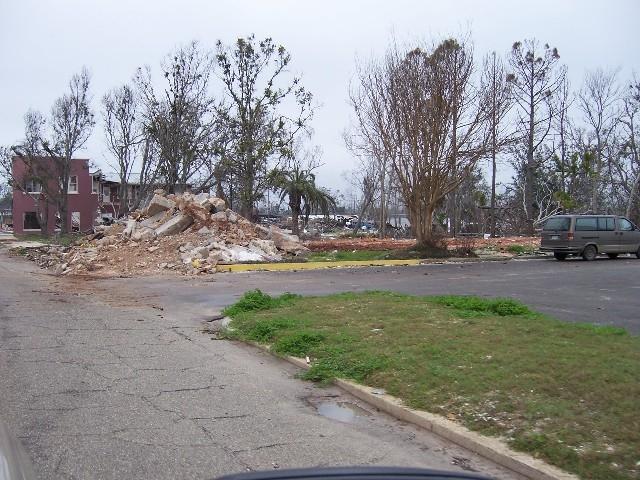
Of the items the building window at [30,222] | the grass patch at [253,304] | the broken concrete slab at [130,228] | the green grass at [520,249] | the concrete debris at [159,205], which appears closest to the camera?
the grass patch at [253,304]

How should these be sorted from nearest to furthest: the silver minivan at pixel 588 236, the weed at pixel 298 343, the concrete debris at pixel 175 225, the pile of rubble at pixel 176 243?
the weed at pixel 298 343
the pile of rubble at pixel 176 243
the silver minivan at pixel 588 236
the concrete debris at pixel 175 225

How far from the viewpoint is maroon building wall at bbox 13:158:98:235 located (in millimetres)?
57281

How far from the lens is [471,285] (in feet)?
55.6

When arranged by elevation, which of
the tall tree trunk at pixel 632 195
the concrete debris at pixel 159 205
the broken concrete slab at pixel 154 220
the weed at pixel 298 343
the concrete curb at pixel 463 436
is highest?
the tall tree trunk at pixel 632 195

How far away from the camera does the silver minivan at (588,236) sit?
25.5m

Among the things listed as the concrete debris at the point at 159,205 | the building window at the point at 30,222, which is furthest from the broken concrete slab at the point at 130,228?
the building window at the point at 30,222

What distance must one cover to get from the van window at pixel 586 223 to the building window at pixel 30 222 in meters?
51.1

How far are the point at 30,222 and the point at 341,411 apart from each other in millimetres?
61112

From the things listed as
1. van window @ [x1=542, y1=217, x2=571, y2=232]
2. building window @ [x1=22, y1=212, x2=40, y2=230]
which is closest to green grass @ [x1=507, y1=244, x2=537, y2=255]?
van window @ [x1=542, y1=217, x2=571, y2=232]

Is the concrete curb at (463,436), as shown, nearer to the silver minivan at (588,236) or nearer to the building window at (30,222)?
the silver minivan at (588,236)

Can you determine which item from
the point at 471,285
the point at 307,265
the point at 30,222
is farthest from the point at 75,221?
the point at 471,285

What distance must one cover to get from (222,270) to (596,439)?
18.7m

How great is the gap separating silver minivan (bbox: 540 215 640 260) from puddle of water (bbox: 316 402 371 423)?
21.2 meters

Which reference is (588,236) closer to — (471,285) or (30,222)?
(471,285)
